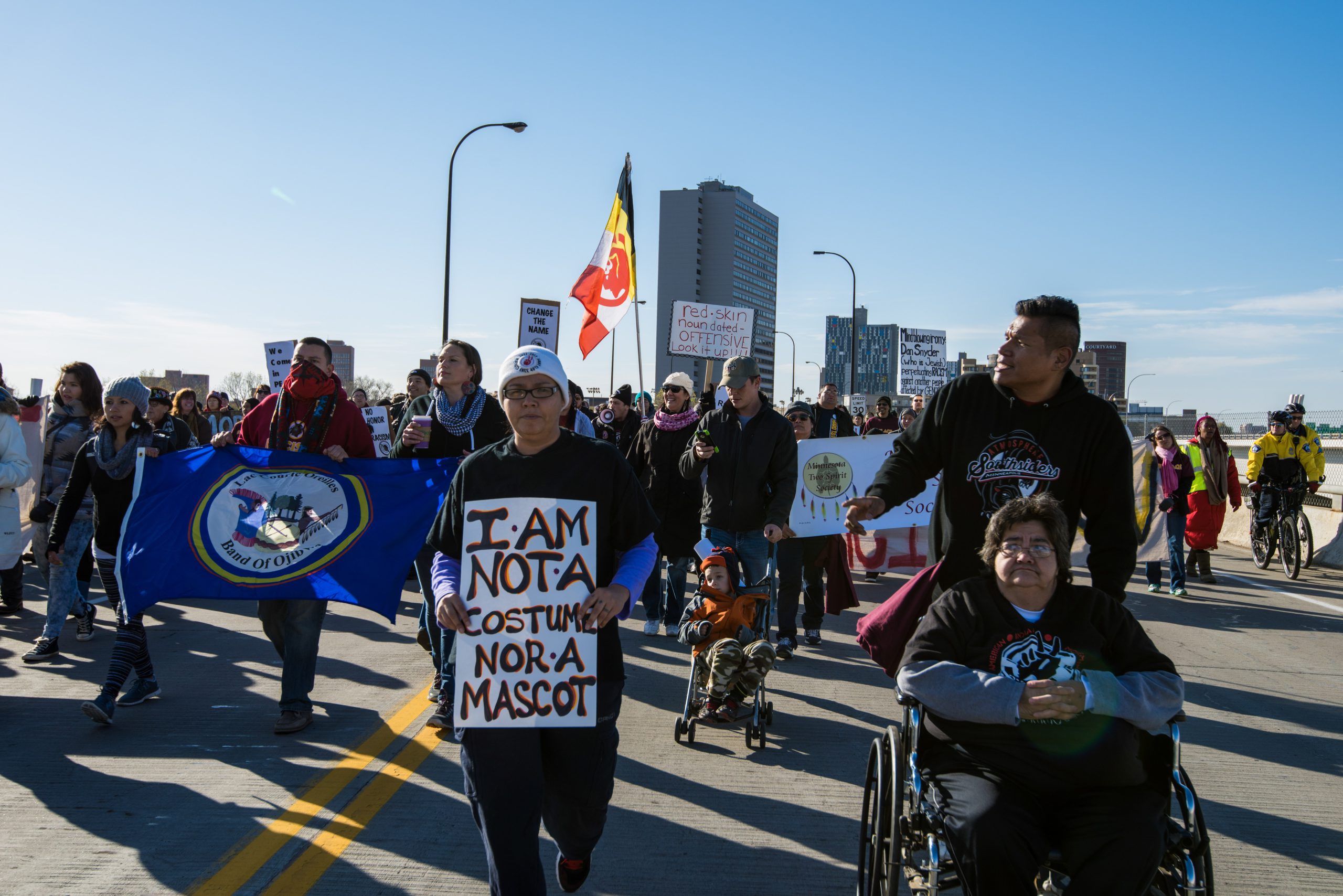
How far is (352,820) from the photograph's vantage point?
14.0ft

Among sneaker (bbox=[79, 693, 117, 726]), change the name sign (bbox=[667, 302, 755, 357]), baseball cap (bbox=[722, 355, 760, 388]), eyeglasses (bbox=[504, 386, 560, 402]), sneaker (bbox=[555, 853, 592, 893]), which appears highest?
change the name sign (bbox=[667, 302, 755, 357])

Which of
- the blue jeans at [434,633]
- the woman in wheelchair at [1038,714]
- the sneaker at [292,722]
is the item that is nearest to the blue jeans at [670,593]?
the blue jeans at [434,633]

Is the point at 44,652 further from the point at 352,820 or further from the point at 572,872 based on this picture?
the point at 572,872

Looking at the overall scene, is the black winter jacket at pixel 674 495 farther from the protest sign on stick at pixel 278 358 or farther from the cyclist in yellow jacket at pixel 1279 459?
the protest sign on stick at pixel 278 358

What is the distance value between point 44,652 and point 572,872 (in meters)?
5.66

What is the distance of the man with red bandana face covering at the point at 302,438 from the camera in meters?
5.61

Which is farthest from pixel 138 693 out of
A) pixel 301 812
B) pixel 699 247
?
pixel 699 247

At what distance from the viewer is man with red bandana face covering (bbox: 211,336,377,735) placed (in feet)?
18.4

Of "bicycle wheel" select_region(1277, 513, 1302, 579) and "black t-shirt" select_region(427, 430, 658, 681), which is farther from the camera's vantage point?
"bicycle wheel" select_region(1277, 513, 1302, 579)

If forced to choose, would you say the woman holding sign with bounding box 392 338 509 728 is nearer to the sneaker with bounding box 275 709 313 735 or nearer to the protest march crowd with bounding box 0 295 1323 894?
the sneaker with bounding box 275 709 313 735

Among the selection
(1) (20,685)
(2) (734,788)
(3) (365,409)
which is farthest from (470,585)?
(3) (365,409)

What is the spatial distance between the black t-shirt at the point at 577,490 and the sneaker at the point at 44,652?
5.36 metres

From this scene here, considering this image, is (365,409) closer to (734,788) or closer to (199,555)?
(199,555)

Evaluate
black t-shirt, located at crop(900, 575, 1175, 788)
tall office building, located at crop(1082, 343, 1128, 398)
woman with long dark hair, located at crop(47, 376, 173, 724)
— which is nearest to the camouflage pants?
black t-shirt, located at crop(900, 575, 1175, 788)
